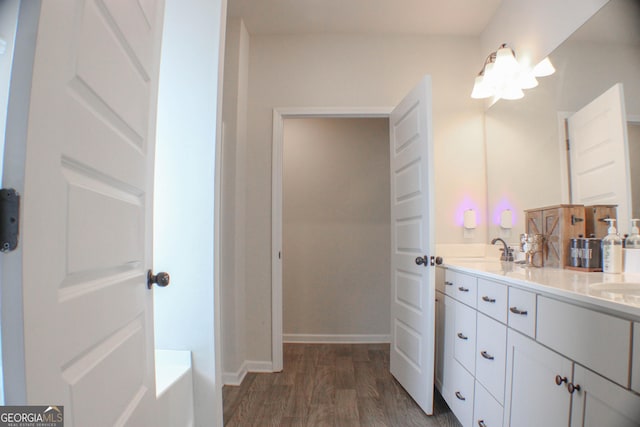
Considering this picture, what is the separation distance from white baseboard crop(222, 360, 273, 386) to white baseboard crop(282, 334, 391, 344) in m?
0.77

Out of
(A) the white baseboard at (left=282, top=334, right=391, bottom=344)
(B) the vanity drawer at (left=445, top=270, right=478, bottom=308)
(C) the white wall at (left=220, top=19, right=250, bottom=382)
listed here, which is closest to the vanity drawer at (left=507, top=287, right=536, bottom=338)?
(B) the vanity drawer at (left=445, top=270, right=478, bottom=308)

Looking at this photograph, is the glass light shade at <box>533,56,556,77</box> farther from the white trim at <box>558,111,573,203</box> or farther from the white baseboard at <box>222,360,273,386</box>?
the white baseboard at <box>222,360,273,386</box>

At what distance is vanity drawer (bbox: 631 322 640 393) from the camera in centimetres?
72

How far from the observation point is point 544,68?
1872mm

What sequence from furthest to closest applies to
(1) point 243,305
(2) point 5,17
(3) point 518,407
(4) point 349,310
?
(4) point 349,310 < (1) point 243,305 < (3) point 518,407 < (2) point 5,17

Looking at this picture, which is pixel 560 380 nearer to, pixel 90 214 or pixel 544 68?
pixel 90 214

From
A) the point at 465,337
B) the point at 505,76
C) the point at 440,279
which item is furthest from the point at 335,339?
the point at 505,76

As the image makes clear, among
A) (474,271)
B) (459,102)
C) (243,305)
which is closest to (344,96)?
(459,102)

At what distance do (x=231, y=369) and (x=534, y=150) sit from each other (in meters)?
Answer: 2.63

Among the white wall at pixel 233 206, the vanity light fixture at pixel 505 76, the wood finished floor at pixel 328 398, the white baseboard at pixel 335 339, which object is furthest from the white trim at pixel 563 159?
the white baseboard at pixel 335 339

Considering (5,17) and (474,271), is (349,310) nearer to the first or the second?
(474,271)

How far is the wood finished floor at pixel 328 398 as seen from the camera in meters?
1.82

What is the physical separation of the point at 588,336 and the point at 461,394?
3.46 feet

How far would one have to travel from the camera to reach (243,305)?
2510mm
